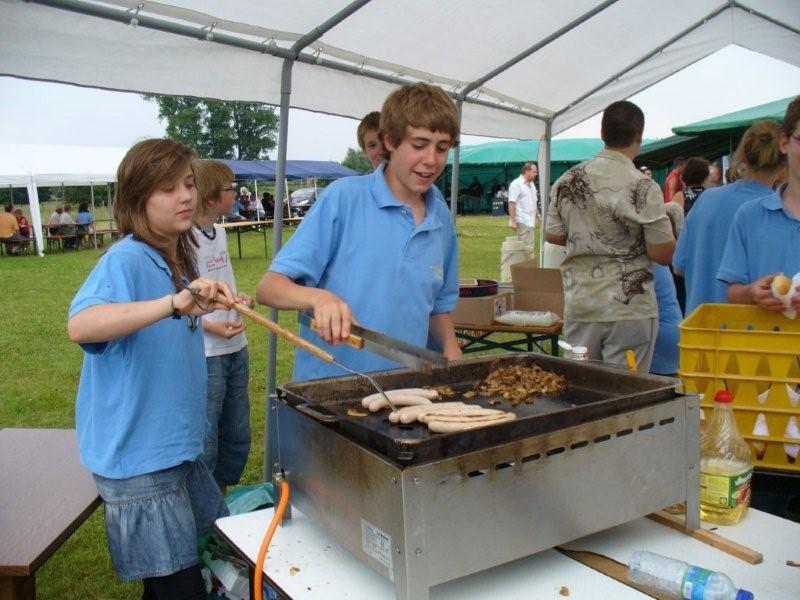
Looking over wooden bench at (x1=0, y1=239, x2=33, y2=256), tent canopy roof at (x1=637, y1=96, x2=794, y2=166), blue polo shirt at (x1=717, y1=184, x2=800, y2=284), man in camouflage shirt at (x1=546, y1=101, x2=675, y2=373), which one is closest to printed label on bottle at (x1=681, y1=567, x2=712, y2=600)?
blue polo shirt at (x1=717, y1=184, x2=800, y2=284)

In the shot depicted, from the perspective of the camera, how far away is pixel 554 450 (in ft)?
4.42

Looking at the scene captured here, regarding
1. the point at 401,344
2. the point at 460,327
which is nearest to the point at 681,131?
the point at 460,327

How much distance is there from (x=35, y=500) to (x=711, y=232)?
3.11 meters

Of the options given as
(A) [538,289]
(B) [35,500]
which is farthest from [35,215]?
(B) [35,500]

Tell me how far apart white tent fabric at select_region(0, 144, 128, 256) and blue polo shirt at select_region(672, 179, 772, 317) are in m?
16.4

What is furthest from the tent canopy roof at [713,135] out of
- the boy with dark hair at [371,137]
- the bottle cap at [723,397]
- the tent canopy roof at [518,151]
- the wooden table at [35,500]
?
the tent canopy roof at [518,151]

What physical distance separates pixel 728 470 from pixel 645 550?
0.31 m

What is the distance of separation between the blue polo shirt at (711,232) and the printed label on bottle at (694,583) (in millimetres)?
2261

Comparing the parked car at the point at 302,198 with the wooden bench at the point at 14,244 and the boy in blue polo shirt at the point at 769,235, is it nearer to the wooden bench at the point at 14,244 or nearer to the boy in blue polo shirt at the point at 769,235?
the wooden bench at the point at 14,244

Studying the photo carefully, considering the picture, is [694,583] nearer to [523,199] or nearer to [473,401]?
[473,401]

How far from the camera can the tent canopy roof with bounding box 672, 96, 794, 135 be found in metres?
9.85

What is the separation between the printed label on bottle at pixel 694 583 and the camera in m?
1.27

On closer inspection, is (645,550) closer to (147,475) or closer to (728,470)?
(728,470)

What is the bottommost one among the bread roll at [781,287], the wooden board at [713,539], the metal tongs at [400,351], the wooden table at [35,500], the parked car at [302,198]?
the wooden table at [35,500]
